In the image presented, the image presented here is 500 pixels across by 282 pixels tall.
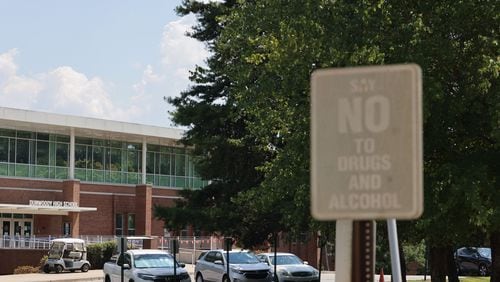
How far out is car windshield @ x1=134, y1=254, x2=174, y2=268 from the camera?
1114 inches

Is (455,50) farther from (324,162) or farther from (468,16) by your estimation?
(324,162)

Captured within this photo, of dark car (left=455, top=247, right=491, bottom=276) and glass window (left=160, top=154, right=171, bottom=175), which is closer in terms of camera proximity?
dark car (left=455, top=247, right=491, bottom=276)

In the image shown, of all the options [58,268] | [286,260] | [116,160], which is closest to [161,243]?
[116,160]

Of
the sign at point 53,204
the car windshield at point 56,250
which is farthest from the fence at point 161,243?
the car windshield at point 56,250

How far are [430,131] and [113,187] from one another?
4398 cm

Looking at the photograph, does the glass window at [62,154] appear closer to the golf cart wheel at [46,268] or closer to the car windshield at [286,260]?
the golf cart wheel at [46,268]

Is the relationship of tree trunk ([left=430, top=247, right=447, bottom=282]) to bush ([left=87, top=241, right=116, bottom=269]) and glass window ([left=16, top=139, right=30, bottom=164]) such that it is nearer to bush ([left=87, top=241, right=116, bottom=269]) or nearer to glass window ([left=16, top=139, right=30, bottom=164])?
bush ([left=87, top=241, right=116, bottom=269])

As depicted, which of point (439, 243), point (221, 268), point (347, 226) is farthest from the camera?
point (221, 268)

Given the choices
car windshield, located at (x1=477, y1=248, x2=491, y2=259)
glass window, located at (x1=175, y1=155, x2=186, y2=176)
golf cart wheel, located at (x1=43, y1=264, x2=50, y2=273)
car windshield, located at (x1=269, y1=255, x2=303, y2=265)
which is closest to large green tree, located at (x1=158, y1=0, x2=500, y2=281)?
car windshield, located at (x1=269, y1=255, x2=303, y2=265)

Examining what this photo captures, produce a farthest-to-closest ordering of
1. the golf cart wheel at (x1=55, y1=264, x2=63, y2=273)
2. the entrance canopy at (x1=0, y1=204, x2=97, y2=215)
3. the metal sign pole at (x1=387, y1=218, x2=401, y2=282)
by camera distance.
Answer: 1. the entrance canopy at (x1=0, y1=204, x2=97, y2=215)
2. the golf cart wheel at (x1=55, y1=264, x2=63, y2=273)
3. the metal sign pole at (x1=387, y1=218, x2=401, y2=282)

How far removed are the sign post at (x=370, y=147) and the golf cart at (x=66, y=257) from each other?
38.8 metres

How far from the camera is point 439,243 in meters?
19.5

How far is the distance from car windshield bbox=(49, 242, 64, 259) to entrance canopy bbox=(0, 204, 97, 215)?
27.6 feet

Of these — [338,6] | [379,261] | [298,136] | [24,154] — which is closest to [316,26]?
[338,6]
